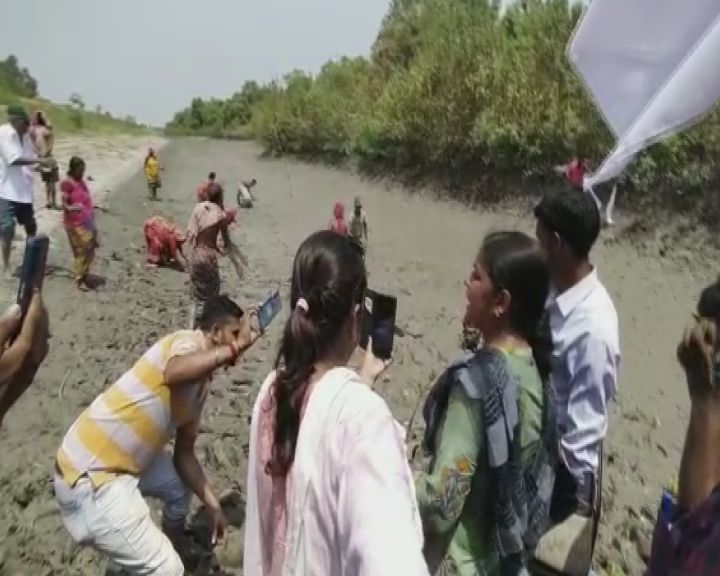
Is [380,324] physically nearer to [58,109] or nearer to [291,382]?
[291,382]

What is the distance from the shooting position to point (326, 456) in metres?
1.65

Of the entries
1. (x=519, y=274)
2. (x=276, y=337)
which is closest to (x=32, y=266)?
(x=519, y=274)

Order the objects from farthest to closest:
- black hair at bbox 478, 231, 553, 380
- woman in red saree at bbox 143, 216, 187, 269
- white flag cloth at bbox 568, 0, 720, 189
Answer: woman in red saree at bbox 143, 216, 187, 269 < black hair at bbox 478, 231, 553, 380 < white flag cloth at bbox 568, 0, 720, 189

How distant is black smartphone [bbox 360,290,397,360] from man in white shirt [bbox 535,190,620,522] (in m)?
0.64

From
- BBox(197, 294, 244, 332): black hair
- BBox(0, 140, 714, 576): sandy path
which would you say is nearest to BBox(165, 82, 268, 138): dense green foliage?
BBox(0, 140, 714, 576): sandy path

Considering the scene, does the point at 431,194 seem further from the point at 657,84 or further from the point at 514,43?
the point at 657,84

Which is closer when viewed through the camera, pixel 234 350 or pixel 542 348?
pixel 542 348

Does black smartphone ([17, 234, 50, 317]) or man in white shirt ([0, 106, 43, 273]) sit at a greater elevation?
black smartphone ([17, 234, 50, 317])

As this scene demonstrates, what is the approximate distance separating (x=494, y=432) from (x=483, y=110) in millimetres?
14763

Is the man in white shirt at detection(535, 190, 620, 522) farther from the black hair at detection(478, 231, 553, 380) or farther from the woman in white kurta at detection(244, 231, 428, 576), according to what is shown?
the woman in white kurta at detection(244, 231, 428, 576)

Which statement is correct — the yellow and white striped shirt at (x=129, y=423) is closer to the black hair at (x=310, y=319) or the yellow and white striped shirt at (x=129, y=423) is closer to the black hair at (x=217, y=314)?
the black hair at (x=217, y=314)

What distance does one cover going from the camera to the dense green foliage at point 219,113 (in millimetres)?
46531

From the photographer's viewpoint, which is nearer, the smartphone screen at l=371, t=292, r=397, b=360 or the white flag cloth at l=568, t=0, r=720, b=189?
the white flag cloth at l=568, t=0, r=720, b=189

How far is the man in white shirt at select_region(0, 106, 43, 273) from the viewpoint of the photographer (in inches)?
339
